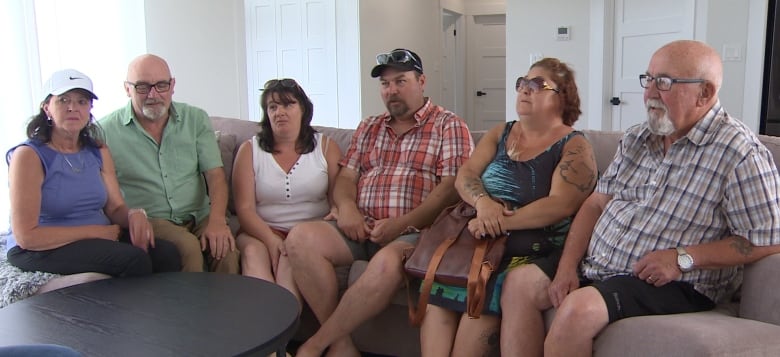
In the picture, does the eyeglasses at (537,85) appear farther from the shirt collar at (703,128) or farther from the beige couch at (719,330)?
the beige couch at (719,330)

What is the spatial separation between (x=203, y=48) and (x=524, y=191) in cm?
353

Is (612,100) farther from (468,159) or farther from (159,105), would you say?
(159,105)

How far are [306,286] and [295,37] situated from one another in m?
4.96

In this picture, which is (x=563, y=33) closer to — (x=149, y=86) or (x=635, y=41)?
(x=635, y=41)

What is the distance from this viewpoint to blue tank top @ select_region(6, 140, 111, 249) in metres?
2.19

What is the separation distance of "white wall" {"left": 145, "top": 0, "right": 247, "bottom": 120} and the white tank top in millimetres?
2399

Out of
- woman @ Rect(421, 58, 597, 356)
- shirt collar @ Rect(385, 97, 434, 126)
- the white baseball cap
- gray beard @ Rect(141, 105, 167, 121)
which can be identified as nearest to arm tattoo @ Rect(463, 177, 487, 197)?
woman @ Rect(421, 58, 597, 356)

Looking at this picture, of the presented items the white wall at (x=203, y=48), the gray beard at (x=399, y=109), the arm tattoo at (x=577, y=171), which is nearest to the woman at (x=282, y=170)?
the gray beard at (x=399, y=109)

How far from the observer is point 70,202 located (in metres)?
2.22

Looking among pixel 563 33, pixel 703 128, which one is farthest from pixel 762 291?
pixel 563 33

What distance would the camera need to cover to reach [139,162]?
8.49 ft

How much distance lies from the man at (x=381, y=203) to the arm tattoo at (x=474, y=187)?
18 centimetres

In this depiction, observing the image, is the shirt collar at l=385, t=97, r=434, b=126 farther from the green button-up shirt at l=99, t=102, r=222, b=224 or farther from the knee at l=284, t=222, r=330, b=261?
the green button-up shirt at l=99, t=102, r=222, b=224

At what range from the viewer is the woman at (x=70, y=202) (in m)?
2.10
